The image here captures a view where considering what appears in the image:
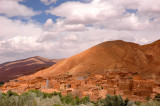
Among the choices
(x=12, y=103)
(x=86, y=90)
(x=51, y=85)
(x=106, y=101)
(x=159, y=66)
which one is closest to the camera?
(x=12, y=103)

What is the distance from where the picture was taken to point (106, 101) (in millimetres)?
14398

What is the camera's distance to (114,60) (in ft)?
170

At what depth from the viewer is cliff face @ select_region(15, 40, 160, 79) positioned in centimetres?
4713

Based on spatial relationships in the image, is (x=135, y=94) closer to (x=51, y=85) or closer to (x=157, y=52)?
(x=51, y=85)

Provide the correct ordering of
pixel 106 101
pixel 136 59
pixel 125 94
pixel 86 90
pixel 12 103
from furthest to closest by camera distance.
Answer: pixel 136 59
pixel 86 90
pixel 125 94
pixel 106 101
pixel 12 103

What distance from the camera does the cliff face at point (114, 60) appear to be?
47.1 meters

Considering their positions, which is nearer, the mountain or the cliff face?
the cliff face

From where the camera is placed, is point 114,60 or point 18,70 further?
point 18,70

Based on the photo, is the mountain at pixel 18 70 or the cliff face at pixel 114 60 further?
the mountain at pixel 18 70

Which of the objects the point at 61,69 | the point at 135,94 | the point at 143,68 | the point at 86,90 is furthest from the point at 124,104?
the point at 61,69

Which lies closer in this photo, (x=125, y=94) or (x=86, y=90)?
(x=125, y=94)

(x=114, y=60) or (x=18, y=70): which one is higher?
(x=114, y=60)

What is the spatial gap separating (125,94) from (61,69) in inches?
1596

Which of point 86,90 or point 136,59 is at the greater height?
point 136,59
